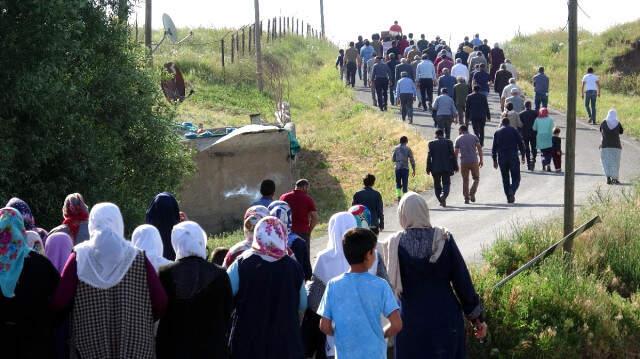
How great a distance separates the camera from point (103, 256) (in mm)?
7070

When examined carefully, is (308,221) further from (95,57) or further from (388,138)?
(388,138)

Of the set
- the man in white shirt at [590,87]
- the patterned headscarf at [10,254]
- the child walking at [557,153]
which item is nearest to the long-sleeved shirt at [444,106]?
the child walking at [557,153]

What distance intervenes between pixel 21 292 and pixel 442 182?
14.5 meters

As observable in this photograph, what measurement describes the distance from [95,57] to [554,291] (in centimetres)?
748

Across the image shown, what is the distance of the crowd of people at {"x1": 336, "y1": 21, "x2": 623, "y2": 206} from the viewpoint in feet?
67.7

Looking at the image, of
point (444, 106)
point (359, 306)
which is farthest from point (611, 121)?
point (359, 306)

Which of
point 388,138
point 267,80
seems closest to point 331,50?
point 267,80

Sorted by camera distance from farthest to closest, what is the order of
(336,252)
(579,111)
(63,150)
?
1. (579,111)
2. (63,150)
3. (336,252)

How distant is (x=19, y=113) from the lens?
14047 millimetres

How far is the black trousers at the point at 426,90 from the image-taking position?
1299 inches

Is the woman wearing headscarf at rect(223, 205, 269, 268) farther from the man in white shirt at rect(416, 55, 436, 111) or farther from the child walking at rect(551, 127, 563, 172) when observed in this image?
the man in white shirt at rect(416, 55, 436, 111)

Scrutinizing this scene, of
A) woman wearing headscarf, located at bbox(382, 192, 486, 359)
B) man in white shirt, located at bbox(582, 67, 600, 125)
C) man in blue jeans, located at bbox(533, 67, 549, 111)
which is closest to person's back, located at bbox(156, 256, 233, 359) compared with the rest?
woman wearing headscarf, located at bbox(382, 192, 486, 359)

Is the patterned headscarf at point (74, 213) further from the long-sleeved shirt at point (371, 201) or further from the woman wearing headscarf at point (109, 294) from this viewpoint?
the long-sleeved shirt at point (371, 201)

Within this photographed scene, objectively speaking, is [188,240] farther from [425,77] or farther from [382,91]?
[382,91]
